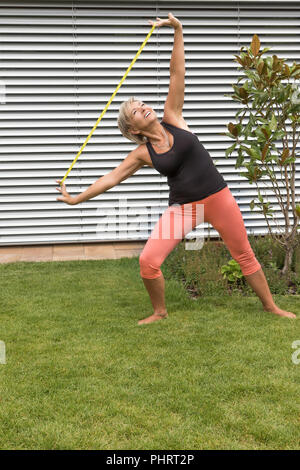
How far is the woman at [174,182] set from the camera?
427 centimetres

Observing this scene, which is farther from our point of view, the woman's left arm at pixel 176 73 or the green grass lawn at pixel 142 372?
the woman's left arm at pixel 176 73

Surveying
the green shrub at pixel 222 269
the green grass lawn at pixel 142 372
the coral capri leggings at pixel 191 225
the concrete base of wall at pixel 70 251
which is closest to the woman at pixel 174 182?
the coral capri leggings at pixel 191 225

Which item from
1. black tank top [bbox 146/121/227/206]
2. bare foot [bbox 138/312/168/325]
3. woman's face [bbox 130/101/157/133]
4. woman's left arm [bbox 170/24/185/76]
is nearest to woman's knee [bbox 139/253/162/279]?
bare foot [bbox 138/312/168/325]

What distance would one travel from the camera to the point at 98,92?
287 inches

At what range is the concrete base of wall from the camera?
22.7 ft

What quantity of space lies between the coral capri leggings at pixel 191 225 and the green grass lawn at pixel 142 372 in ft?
1.71

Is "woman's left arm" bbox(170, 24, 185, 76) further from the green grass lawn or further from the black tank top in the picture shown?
the green grass lawn

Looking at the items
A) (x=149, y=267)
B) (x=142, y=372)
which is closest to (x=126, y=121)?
(x=149, y=267)

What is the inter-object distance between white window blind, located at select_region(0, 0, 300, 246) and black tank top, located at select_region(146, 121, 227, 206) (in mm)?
3119

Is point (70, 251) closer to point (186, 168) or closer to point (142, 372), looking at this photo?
point (186, 168)

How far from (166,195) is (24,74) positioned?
7.98 feet

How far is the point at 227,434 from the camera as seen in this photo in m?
2.80

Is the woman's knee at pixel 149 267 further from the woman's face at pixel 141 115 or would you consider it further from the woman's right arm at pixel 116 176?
the woman's face at pixel 141 115

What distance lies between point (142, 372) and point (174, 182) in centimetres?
158
